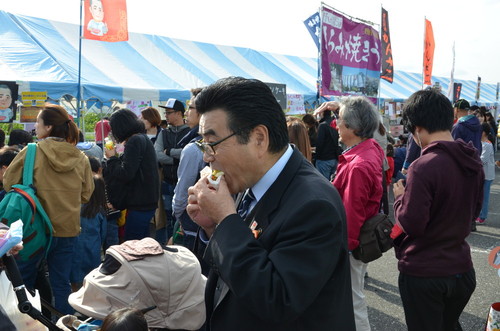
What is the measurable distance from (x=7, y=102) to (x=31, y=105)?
1.75 feet

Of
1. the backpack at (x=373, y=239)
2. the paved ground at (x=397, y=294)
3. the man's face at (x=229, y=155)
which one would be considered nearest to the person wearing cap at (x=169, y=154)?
the paved ground at (x=397, y=294)

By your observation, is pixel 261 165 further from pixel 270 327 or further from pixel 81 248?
pixel 81 248

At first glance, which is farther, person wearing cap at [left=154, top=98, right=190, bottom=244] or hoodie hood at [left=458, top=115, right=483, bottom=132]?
hoodie hood at [left=458, top=115, right=483, bottom=132]

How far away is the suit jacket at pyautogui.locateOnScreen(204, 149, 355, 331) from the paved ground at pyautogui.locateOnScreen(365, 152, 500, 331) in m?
2.76

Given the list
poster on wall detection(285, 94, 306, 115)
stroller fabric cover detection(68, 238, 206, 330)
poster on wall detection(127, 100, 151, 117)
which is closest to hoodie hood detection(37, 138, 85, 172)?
stroller fabric cover detection(68, 238, 206, 330)

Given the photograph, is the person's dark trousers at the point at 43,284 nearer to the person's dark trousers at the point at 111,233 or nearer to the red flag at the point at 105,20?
the person's dark trousers at the point at 111,233

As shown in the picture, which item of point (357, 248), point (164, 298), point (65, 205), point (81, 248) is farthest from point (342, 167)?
point (81, 248)

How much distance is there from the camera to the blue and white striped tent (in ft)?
25.9

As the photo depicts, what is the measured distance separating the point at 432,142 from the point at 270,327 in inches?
62.9

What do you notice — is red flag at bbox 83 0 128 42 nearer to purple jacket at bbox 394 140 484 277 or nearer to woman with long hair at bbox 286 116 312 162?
woman with long hair at bbox 286 116 312 162

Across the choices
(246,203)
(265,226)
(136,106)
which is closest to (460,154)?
(246,203)

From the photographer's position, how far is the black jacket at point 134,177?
13.7 feet

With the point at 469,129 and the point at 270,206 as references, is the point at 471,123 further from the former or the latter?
the point at 270,206

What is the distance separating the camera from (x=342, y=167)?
3068 mm
